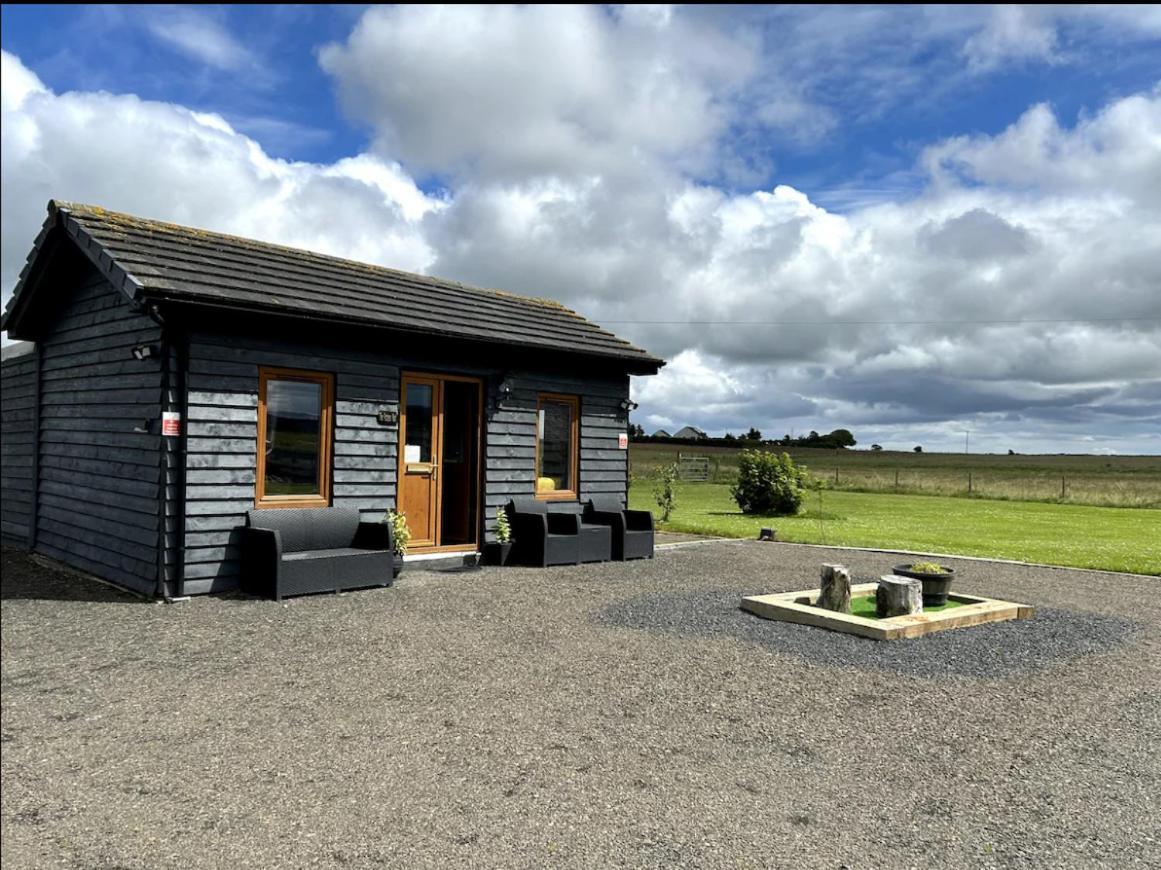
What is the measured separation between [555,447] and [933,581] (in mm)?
5362

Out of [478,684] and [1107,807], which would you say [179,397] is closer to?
[478,684]

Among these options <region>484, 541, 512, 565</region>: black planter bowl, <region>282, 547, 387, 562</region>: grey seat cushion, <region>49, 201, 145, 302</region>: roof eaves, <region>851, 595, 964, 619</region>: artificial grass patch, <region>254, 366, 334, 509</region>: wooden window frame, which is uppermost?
<region>49, 201, 145, 302</region>: roof eaves

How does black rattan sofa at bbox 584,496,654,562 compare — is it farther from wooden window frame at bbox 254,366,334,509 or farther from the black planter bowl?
wooden window frame at bbox 254,366,334,509

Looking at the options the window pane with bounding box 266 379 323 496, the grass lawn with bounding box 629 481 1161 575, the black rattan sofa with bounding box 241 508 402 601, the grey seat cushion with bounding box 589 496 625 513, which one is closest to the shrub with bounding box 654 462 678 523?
the grass lawn with bounding box 629 481 1161 575

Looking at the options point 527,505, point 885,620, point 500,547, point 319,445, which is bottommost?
point 885,620

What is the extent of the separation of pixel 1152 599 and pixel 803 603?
157 inches

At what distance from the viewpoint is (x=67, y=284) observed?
397 inches

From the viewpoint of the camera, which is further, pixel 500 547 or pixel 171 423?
pixel 500 547

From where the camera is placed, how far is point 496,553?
10336 millimetres

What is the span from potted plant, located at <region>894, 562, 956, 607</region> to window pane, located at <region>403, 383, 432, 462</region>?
5625 mm

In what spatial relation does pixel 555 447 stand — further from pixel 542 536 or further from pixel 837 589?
pixel 837 589

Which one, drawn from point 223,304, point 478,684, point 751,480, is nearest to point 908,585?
point 478,684

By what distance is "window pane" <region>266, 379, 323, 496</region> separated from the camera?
861 cm

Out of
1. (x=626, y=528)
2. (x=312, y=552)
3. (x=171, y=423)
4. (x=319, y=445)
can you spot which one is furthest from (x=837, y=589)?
(x=171, y=423)
